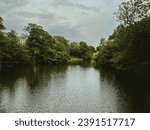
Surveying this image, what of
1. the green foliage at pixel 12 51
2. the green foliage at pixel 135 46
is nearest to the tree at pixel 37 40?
the green foliage at pixel 12 51

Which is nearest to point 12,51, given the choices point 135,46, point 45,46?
point 45,46

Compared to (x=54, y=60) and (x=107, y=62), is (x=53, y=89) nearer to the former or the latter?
(x=107, y=62)

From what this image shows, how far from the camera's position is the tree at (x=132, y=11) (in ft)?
147

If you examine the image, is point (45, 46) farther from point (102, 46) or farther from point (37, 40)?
point (102, 46)

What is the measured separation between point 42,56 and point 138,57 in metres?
43.6

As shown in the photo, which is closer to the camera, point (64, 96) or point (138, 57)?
point (64, 96)

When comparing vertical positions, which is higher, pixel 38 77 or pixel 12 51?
pixel 12 51

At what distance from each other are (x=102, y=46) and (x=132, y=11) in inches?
1318

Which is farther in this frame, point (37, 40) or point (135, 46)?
point (37, 40)

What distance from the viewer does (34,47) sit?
276 ft

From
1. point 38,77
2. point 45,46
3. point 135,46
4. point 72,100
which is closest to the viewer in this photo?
point 72,100

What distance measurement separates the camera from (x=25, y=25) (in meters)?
81.2

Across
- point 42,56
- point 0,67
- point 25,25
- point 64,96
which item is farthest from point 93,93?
point 42,56

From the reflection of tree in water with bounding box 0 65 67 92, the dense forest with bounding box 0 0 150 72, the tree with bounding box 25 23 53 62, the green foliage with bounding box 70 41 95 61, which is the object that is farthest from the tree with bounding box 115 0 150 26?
the green foliage with bounding box 70 41 95 61
